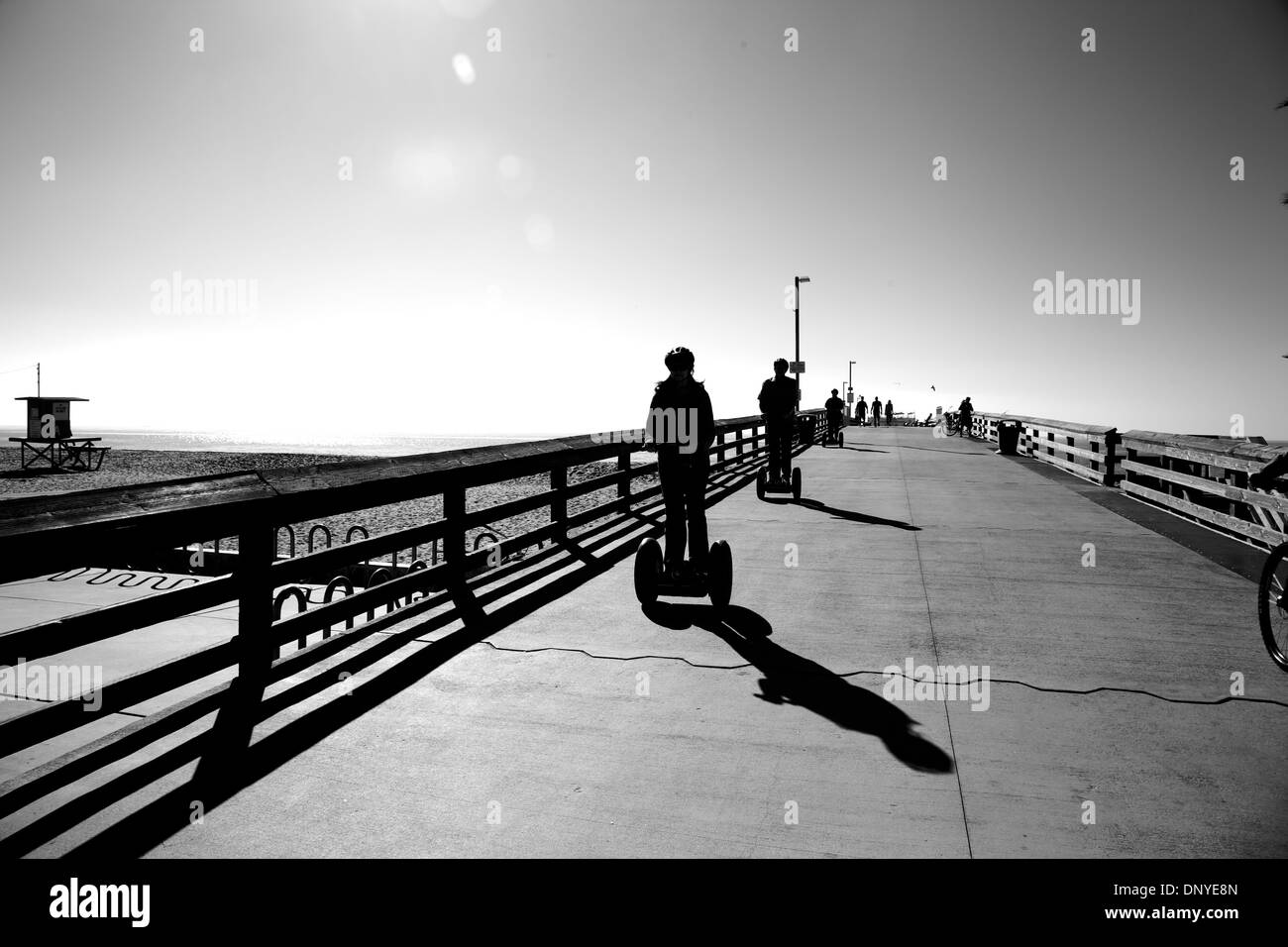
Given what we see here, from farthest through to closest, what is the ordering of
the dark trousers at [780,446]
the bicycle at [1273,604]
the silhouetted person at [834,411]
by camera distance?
the silhouetted person at [834,411], the dark trousers at [780,446], the bicycle at [1273,604]

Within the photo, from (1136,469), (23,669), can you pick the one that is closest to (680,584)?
(23,669)

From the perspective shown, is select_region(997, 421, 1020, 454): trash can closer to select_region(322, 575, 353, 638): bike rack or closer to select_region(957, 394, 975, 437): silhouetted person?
select_region(957, 394, 975, 437): silhouetted person

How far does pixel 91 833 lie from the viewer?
10.2 ft

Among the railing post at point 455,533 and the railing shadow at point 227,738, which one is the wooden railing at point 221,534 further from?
the railing shadow at point 227,738

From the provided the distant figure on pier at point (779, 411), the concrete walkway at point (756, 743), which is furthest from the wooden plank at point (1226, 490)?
the distant figure on pier at point (779, 411)

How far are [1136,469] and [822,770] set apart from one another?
1302 cm

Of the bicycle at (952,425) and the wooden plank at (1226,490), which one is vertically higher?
the bicycle at (952,425)

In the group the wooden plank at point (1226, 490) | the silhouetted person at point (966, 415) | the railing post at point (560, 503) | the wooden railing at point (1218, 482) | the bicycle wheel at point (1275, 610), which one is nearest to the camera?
the bicycle wheel at point (1275, 610)

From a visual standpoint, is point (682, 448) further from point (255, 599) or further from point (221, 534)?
point (221, 534)

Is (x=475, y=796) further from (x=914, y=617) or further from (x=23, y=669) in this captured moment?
(x=23, y=669)

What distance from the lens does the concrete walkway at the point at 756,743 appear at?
314cm

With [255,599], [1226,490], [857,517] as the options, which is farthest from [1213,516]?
[255,599]

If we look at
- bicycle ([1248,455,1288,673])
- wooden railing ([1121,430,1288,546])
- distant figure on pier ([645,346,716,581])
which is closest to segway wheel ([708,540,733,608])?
distant figure on pier ([645,346,716,581])

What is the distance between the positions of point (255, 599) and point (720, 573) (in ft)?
11.4
